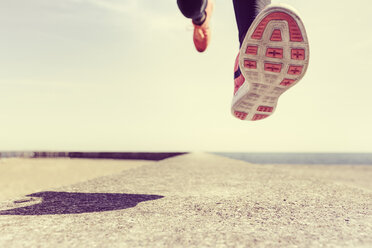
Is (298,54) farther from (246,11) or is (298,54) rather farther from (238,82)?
(238,82)

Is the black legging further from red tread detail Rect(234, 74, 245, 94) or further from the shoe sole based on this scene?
red tread detail Rect(234, 74, 245, 94)

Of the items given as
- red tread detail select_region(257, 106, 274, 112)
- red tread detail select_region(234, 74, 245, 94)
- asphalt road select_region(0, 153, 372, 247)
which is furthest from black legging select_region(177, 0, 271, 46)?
asphalt road select_region(0, 153, 372, 247)

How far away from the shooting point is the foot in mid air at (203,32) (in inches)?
84.4

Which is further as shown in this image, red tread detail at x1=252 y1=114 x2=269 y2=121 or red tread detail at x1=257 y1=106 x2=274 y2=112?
red tread detail at x1=252 y1=114 x2=269 y2=121

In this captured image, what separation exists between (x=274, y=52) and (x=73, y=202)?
1984 mm

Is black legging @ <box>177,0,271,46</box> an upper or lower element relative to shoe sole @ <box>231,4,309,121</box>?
upper

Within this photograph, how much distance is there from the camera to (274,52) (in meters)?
1.84

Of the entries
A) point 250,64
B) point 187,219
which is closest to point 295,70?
point 250,64

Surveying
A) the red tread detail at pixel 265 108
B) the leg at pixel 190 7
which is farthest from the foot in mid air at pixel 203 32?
the red tread detail at pixel 265 108

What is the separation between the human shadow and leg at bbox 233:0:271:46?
5.26 ft

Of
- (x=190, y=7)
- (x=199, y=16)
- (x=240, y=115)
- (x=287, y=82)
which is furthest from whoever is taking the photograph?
(x=240, y=115)

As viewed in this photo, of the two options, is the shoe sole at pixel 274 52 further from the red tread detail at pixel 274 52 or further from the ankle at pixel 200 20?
the ankle at pixel 200 20

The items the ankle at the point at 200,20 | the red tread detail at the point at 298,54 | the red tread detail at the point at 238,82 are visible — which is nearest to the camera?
the red tread detail at the point at 298,54

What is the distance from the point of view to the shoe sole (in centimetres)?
171
